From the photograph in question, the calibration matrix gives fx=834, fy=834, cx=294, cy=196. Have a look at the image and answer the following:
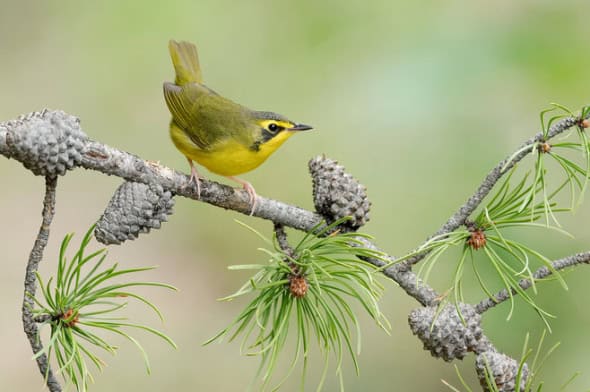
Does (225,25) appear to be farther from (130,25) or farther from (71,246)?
(71,246)

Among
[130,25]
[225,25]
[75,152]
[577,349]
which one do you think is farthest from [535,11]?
[75,152]

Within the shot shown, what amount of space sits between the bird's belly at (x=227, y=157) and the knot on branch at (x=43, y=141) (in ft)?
3.25

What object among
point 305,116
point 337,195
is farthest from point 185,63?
point 337,195

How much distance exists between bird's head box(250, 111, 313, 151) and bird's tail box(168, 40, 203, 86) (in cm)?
41

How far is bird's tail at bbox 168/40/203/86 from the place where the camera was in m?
2.74

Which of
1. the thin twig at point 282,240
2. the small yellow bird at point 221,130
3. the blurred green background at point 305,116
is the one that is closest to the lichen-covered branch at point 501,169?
the thin twig at point 282,240

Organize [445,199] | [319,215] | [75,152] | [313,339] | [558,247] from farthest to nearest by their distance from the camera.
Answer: [313,339], [445,199], [558,247], [319,215], [75,152]

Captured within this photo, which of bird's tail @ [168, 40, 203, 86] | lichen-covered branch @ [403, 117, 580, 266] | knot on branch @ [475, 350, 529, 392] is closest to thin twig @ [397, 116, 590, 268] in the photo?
lichen-covered branch @ [403, 117, 580, 266]

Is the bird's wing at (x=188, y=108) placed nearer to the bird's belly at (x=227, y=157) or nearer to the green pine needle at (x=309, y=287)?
the bird's belly at (x=227, y=157)

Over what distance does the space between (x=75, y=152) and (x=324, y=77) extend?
6.73 ft

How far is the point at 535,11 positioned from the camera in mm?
2836

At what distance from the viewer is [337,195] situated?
164 cm

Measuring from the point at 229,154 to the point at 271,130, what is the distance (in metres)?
0.15

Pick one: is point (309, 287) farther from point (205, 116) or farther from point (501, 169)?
point (205, 116)
